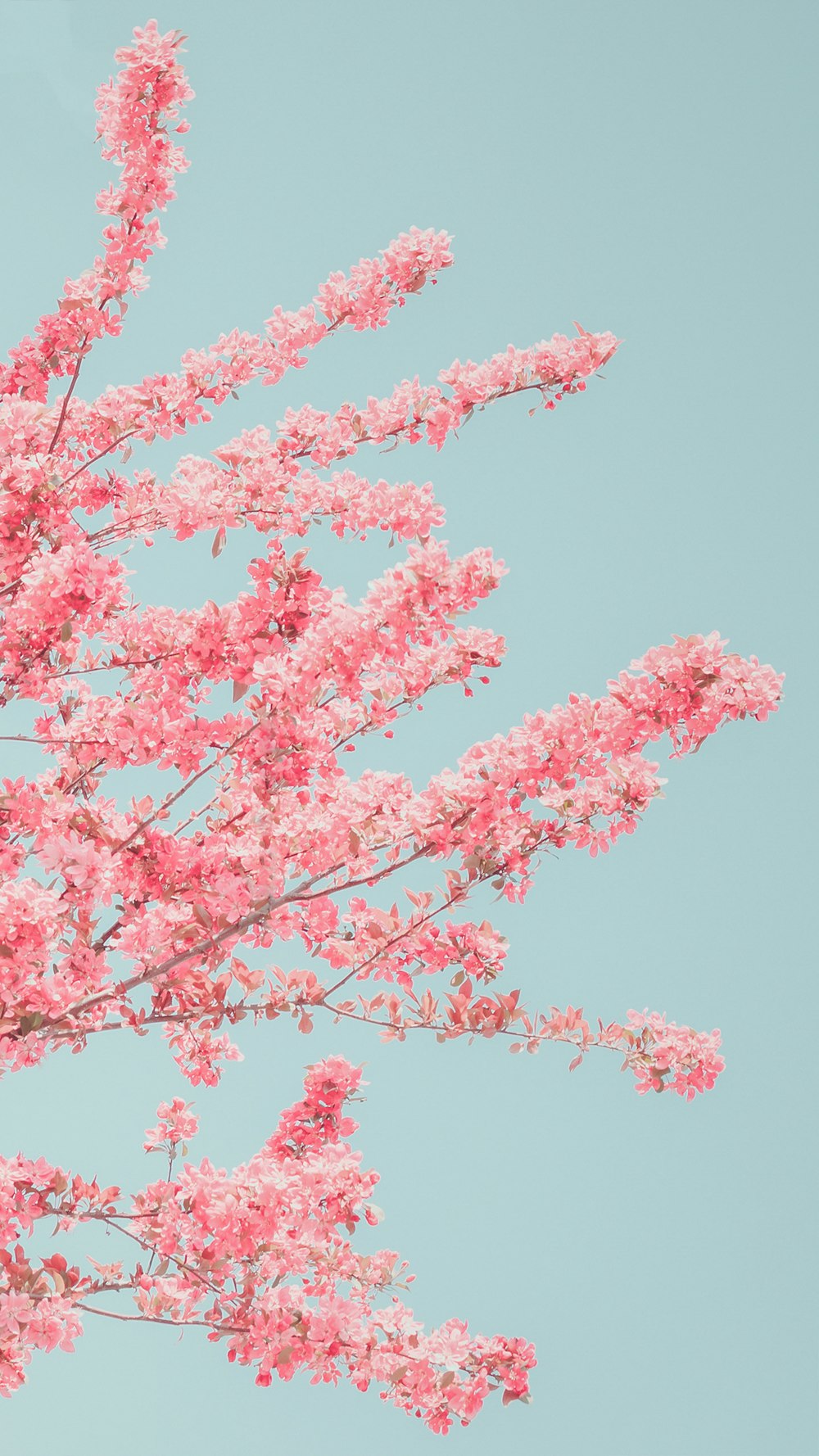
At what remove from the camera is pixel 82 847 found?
2.67 m

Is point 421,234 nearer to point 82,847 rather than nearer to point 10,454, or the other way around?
point 10,454

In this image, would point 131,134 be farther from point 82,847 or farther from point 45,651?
point 82,847

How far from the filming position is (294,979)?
3.18m

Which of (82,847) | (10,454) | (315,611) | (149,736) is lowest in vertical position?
(82,847)

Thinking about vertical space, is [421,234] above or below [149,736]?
above

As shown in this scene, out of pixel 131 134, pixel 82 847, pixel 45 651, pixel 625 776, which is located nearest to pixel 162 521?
pixel 45 651

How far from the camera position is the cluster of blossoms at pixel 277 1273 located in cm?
301

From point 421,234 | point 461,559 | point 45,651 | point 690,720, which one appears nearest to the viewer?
point 461,559

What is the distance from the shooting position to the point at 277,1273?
311 cm

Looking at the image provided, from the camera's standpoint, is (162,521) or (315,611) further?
(162,521)

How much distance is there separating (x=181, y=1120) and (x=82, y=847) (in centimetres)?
162

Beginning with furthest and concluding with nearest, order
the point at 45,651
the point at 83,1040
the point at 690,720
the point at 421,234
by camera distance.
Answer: the point at 421,234 → the point at 45,651 → the point at 83,1040 → the point at 690,720

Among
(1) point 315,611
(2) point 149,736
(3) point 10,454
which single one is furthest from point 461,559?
(3) point 10,454

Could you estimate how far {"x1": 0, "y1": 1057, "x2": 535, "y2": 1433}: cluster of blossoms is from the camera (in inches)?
119
